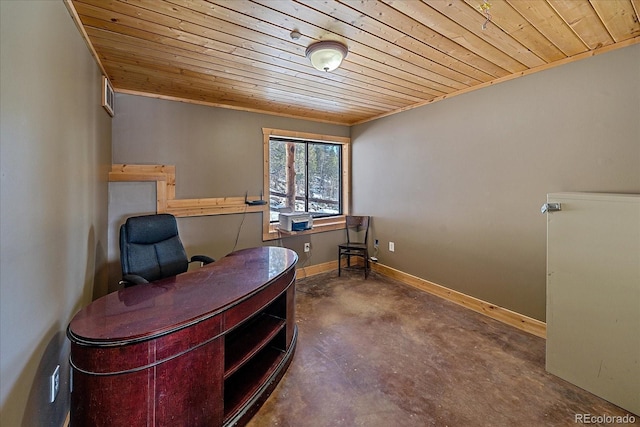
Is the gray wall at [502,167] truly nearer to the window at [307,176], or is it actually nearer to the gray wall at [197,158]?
the window at [307,176]

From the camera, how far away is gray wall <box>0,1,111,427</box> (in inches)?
38.2

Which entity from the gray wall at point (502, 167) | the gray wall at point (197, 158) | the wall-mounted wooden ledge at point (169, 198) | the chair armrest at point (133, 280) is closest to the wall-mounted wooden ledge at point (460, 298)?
the gray wall at point (502, 167)

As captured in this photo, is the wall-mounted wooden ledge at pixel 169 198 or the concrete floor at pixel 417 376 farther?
the wall-mounted wooden ledge at pixel 169 198

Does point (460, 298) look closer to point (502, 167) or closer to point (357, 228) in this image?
point (502, 167)

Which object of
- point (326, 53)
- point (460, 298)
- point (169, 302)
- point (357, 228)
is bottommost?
point (460, 298)

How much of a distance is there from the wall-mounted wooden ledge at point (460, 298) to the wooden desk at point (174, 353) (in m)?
2.27

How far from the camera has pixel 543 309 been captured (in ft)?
8.14

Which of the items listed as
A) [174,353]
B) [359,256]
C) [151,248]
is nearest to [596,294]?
[174,353]

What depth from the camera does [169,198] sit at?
308 centimetres

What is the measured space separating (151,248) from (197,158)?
1330 mm

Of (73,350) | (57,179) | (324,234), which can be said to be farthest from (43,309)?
(324,234)

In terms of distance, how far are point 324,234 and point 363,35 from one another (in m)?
2.97

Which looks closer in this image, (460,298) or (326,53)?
(326,53)

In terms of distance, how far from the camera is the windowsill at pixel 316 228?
3785 millimetres
